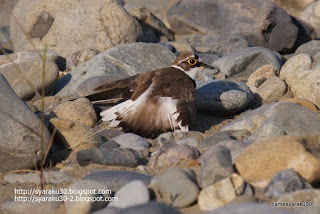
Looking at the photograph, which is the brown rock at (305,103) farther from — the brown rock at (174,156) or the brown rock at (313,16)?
the brown rock at (313,16)

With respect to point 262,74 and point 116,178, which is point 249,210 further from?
point 262,74

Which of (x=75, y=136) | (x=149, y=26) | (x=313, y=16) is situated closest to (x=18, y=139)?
(x=75, y=136)

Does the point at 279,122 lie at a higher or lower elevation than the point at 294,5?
higher

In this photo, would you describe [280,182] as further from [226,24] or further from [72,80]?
[226,24]

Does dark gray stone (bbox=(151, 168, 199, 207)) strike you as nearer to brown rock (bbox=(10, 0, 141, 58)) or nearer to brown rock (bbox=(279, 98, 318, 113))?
brown rock (bbox=(279, 98, 318, 113))

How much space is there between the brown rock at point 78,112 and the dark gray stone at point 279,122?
159cm

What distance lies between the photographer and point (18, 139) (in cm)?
501

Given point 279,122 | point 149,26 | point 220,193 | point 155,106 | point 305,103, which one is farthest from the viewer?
point 149,26

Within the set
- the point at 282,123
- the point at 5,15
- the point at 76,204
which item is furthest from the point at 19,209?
the point at 5,15

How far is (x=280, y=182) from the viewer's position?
3.94m

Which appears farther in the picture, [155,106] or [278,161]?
[155,106]

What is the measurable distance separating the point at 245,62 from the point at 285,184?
5181mm

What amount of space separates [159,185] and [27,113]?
1.75 m

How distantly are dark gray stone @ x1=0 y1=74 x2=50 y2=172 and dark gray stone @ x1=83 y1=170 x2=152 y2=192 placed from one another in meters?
0.85
